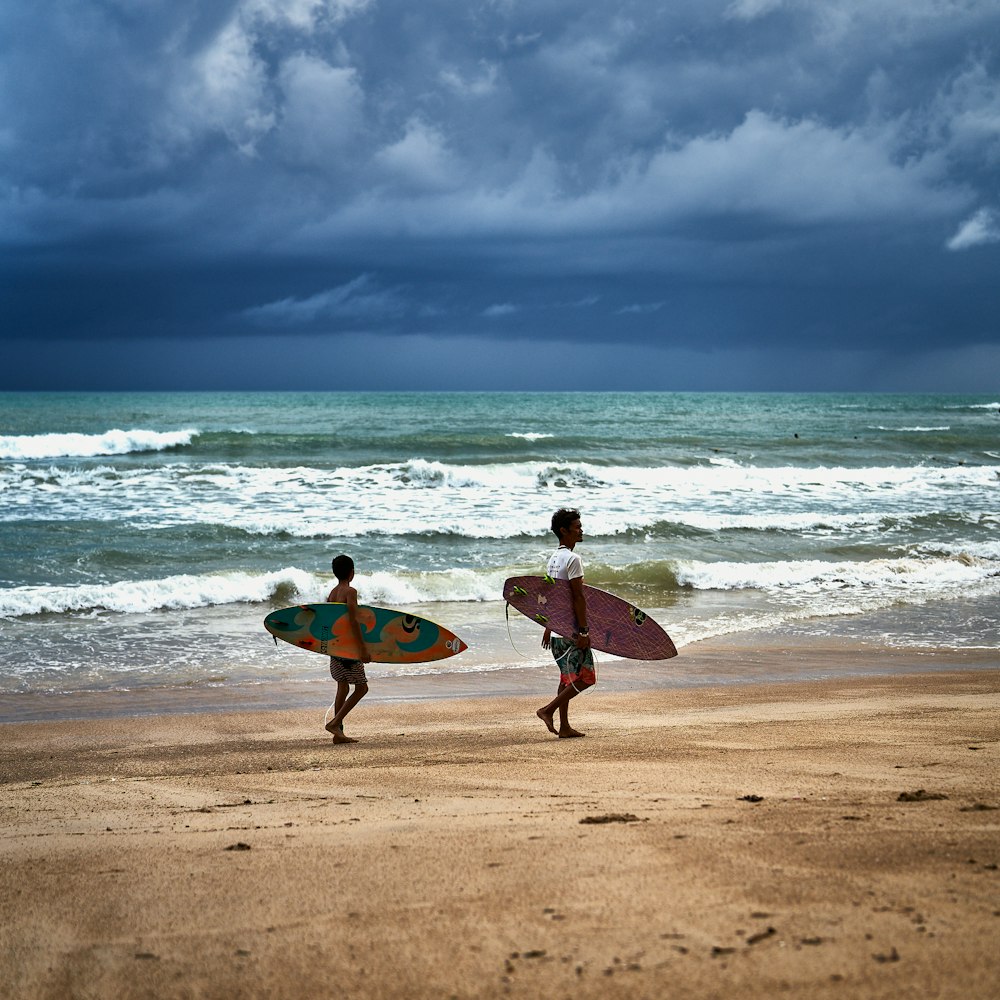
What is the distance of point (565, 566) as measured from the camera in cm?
658

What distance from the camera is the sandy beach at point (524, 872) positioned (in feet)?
8.57

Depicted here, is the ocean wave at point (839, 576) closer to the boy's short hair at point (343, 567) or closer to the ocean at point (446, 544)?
the ocean at point (446, 544)

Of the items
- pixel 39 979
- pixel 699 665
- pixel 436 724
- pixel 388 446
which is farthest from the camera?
pixel 388 446

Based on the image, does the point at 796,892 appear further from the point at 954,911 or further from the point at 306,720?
the point at 306,720

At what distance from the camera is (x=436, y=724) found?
7.25 meters

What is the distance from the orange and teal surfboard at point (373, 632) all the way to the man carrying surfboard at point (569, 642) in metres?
1.35

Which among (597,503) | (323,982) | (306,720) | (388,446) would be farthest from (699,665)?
(388,446)

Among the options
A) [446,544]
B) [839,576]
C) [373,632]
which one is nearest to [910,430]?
[839,576]

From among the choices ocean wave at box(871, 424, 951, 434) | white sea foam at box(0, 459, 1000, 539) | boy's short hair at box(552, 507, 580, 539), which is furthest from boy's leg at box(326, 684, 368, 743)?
ocean wave at box(871, 424, 951, 434)

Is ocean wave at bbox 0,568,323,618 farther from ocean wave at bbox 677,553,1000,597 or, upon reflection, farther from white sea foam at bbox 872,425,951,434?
white sea foam at bbox 872,425,951,434

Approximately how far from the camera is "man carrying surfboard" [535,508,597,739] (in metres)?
6.56

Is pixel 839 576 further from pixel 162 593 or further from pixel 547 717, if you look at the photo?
pixel 162 593

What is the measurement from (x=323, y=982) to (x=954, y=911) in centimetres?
183

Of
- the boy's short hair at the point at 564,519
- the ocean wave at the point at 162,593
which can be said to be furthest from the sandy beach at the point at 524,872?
the ocean wave at the point at 162,593
